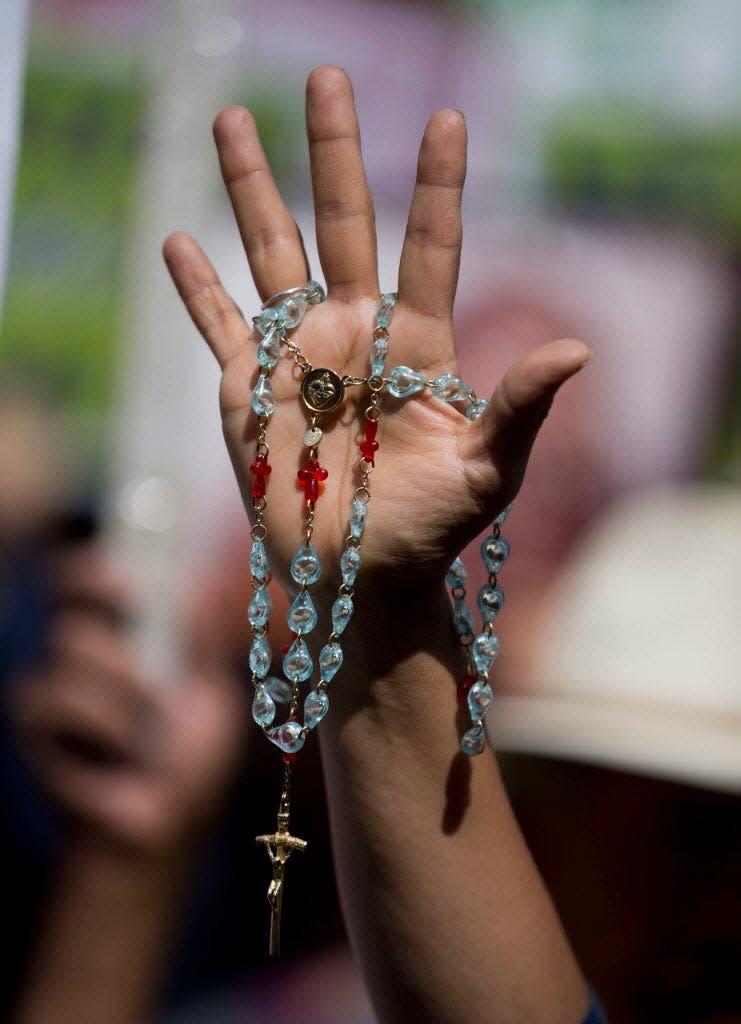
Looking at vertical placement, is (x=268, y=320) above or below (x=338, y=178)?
below

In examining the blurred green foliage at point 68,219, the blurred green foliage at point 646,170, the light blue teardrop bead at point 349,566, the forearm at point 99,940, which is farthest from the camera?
the blurred green foliage at point 646,170

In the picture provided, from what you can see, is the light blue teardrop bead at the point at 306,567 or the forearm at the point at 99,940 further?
the forearm at the point at 99,940

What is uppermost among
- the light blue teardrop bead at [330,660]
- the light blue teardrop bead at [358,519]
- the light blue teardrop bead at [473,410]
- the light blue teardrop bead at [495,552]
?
the light blue teardrop bead at [473,410]

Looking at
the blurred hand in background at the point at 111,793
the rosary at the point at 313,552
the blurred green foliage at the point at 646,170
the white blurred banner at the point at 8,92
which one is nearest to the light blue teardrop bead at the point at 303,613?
the rosary at the point at 313,552

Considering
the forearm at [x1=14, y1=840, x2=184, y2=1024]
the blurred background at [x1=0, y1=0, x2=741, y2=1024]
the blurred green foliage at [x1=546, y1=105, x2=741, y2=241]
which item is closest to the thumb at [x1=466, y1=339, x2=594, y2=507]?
the blurred background at [x1=0, y1=0, x2=741, y2=1024]

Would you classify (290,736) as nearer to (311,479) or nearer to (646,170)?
(311,479)

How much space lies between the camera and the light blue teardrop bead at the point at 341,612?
88 centimetres

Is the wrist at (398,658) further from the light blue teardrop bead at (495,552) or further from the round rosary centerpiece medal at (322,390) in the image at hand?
the round rosary centerpiece medal at (322,390)

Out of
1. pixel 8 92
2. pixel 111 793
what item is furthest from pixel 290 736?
pixel 111 793

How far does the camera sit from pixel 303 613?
0.91 meters

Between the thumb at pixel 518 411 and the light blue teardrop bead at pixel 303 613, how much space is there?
188 mm

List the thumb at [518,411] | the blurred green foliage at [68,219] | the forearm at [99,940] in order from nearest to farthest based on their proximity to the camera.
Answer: the thumb at [518,411]
the forearm at [99,940]
the blurred green foliage at [68,219]

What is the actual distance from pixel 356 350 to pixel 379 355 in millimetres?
47

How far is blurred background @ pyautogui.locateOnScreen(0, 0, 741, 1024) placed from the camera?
5.74 ft
